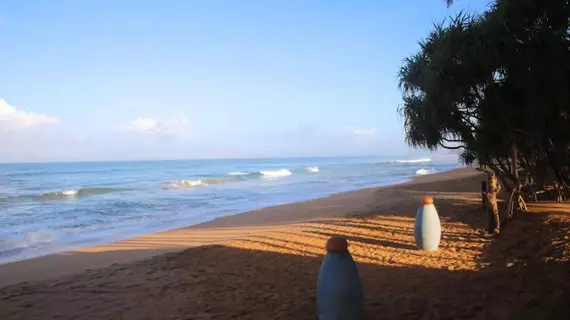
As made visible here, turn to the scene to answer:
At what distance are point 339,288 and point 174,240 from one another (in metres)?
6.91

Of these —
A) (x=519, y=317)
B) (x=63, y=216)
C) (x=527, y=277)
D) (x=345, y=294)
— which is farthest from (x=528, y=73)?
(x=63, y=216)

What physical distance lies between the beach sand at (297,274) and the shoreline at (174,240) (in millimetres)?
53

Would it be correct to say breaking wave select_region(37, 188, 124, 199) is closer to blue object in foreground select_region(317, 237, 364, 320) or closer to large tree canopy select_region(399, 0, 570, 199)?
large tree canopy select_region(399, 0, 570, 199)

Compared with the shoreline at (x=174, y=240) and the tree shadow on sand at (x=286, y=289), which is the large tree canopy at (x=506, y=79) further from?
the shoreline at (x=174, y=240)

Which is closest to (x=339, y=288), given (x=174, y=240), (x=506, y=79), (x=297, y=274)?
(x=297, y=274)

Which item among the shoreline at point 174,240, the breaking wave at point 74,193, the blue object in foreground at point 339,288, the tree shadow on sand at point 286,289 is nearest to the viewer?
the blue object in foreground at point 339,288

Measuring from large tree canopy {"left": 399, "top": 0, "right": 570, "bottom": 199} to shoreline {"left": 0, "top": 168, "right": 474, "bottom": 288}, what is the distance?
5.09 m

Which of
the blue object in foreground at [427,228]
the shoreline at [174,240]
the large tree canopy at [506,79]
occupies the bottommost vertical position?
the shoreline at [174,240]

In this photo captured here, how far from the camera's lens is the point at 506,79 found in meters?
5.49

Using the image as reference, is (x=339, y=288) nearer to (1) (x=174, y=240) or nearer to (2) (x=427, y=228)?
(2) (x=427, y=228)

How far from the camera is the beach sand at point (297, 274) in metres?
4.38

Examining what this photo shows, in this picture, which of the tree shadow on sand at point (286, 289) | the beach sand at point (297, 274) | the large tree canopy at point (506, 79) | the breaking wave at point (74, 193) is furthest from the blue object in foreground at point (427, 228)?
the breaking wave at point (74, 193)

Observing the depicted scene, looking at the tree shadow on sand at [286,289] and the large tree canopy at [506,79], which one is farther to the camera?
the large tree canopy at [506,79]

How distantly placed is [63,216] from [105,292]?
1137 cm
